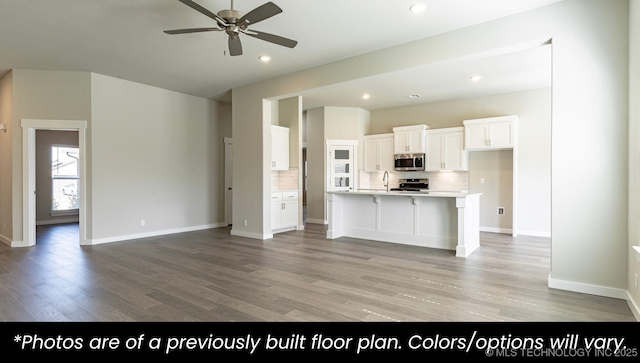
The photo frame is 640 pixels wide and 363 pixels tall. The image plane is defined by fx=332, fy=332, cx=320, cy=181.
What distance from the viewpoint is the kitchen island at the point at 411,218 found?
502 cm

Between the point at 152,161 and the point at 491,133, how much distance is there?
6974mm

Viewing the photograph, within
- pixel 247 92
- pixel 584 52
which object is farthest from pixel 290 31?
pixel 584 52

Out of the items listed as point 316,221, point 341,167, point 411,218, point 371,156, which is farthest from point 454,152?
point 316,221

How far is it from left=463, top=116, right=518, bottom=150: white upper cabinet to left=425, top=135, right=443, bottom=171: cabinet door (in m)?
0.64

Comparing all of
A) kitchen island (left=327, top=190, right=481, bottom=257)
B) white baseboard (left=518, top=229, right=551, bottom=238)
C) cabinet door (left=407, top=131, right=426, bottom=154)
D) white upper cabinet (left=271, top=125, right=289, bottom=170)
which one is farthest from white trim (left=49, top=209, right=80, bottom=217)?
white baseboard (left=518, top=229, right=551, bottom=238)

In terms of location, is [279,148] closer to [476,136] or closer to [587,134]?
[476,136]

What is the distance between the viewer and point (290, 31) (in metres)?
4.15

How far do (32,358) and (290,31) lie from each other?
153 inches

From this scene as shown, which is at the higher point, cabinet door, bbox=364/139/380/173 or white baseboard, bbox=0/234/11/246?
cabinet door, bbox=364/139/380/173

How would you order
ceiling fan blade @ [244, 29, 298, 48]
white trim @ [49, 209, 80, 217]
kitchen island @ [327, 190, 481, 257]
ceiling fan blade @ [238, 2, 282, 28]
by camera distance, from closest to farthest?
ceiling fan blade @ [238, 2, 282, 28]
ceiling fan blade @ [244, 29, 298, 48]
kitchen island @ [327, 190, 481, 257]
white trim @ [49, 209, 80, 217]

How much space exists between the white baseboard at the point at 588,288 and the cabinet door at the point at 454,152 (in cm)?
419

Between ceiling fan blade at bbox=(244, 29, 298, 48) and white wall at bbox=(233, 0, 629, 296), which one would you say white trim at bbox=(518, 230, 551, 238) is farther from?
ceiling fan blade at bbox=(244, 29, 298, 48)

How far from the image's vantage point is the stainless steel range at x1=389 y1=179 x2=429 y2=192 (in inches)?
318

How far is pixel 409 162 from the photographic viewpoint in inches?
313
